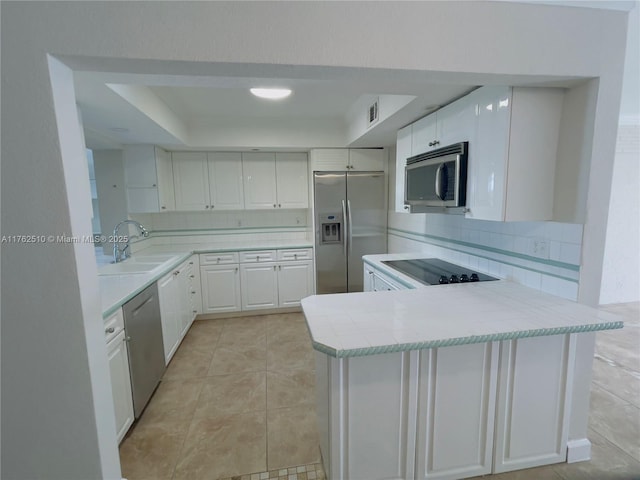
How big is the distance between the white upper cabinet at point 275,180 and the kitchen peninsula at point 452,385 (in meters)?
2.53

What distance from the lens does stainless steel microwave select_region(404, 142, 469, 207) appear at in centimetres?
182

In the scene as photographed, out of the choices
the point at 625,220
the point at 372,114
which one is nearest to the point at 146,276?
the point at 372,114

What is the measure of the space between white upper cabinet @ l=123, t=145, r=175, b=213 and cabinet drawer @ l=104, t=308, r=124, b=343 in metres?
1.91

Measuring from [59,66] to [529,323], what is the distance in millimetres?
2161

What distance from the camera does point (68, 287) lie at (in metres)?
1.13

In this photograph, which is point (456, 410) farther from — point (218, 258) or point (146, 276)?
point (218, 258)

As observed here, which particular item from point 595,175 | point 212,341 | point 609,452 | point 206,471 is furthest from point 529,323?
point 212,341

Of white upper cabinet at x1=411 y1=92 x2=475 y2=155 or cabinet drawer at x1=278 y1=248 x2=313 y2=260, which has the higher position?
white upper cabinet at x1=411 y1=92 x2=475 y2=155

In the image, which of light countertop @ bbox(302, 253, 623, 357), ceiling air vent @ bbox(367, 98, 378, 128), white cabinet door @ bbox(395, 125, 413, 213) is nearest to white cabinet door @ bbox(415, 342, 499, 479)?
light countertop @ bbox(302, 253, 623, 357)

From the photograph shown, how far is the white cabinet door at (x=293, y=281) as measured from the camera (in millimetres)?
3738

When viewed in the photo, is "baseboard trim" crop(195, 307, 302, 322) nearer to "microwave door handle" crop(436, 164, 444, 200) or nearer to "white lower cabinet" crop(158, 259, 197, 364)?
"white lower cabinet" crop(158, 259, 197, 364)

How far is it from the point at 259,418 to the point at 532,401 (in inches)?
64.4

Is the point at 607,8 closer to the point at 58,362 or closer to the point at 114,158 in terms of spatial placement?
the point at 58,362

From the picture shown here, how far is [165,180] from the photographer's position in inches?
139
